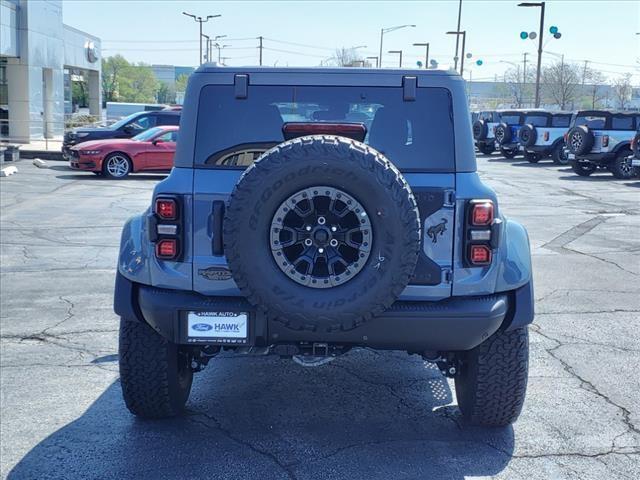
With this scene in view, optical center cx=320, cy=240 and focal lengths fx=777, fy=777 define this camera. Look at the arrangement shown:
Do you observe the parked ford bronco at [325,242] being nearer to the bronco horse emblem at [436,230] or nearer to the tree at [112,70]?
the bronco horse emblem at [436,230]

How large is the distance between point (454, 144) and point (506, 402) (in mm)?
1434

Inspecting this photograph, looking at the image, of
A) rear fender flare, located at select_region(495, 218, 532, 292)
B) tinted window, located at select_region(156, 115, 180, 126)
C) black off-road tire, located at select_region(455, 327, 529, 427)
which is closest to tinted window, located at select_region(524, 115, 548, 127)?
tinted window, located at select_region(156, 115, 180, 126)

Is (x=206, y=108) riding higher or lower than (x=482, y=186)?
higher

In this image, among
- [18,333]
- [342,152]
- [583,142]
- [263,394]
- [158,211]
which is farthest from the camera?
[583,142]

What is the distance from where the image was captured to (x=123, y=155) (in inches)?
771

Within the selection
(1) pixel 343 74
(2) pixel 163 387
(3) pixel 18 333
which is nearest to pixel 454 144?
(1) pixel 343 74

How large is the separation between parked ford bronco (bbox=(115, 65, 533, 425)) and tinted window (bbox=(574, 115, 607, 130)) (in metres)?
18.9

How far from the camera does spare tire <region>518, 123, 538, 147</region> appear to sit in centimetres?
2772

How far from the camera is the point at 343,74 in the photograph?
4113 millimetres

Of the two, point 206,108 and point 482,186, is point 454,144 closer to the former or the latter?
point 482,186

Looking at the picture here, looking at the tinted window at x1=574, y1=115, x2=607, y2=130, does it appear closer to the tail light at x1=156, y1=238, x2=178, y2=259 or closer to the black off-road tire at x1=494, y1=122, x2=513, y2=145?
the black off-road tire at x1=494, y1=122, x2=513, y2=145

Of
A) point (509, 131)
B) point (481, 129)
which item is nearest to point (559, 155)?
point (509, 131)

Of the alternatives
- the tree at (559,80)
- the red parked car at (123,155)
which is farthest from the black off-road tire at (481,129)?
the tree at (559,80)

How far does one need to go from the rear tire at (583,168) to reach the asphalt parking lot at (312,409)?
15114 mm
